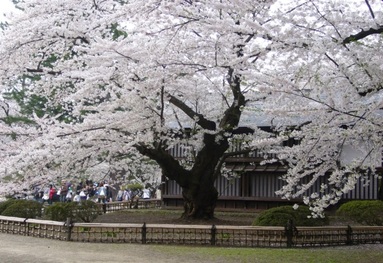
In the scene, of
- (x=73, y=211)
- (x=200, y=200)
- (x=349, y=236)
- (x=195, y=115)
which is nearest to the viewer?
(x=349, y=236)

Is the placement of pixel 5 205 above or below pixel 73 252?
above

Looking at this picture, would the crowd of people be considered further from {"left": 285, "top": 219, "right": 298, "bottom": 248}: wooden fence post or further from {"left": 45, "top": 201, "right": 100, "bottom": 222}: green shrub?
{"left": 285, "top": 219, "right": 298, "bottom": 248}: wooden fence post

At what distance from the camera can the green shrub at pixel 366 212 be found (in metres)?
14.0

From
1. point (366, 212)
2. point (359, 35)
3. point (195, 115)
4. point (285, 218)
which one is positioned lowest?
point (285, 218)

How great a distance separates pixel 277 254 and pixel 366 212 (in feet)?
13.3

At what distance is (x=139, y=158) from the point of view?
70.5 feet

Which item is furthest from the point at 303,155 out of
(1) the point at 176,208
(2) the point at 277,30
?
(1) the point at 176,208

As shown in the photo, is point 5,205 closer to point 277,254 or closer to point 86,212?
point 86,212

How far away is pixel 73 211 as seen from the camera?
15.0 meters

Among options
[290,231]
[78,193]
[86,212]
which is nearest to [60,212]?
[86,212]

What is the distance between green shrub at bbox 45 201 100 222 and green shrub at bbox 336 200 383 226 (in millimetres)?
6927

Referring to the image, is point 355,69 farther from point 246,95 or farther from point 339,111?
point 246,95

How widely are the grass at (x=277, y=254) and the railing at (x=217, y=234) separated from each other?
0.55 meters

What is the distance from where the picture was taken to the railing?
12.6 metres
